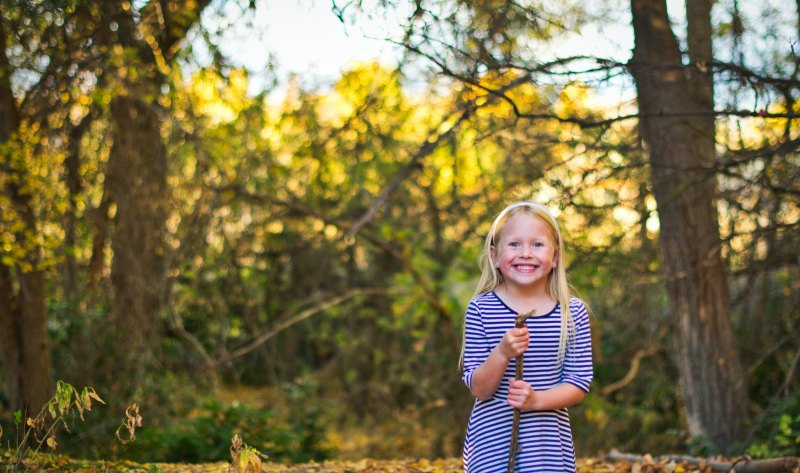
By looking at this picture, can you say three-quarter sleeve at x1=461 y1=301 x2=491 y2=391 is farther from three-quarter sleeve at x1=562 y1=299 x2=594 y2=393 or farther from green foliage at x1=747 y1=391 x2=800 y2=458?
green foliage at x1=747 y1=391 x2=800 y2=458

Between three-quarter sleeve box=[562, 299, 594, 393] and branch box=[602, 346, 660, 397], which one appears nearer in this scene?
three-quarter sleeve box=[562, 299, 594, 393]

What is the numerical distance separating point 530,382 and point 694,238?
433cm

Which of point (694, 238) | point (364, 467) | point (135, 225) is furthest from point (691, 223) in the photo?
point (135, 225)

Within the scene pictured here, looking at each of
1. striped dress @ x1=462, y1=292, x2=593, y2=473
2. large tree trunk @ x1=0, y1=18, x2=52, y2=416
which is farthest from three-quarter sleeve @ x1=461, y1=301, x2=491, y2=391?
large tree trunk @ x1=0, y1=18, x2=52, y2=416

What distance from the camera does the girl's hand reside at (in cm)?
289

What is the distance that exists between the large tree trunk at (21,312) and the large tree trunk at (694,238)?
15.5 feet

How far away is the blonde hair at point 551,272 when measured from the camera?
318cm

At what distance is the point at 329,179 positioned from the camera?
10562 mm

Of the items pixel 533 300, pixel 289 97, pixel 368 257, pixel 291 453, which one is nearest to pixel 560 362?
pixel 533 300

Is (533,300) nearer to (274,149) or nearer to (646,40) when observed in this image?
(646,40)

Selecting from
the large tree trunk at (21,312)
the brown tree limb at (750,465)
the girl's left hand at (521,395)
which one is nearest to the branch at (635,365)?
the brown tree limb at (750,465)

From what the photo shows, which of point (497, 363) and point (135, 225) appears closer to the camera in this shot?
point (497, 363)

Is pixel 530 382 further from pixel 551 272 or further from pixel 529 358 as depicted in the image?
pixel 551 272

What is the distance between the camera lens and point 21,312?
6484 millimetres
